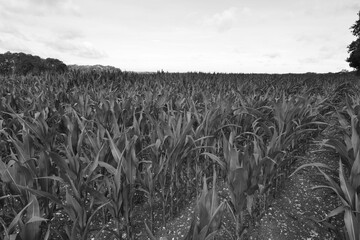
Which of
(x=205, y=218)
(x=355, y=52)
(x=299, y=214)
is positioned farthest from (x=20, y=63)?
(x=355, y=52)

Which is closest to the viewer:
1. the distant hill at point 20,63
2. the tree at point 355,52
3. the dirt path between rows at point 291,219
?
the dirt path between rows at point 291,219

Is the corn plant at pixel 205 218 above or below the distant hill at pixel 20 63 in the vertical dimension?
below

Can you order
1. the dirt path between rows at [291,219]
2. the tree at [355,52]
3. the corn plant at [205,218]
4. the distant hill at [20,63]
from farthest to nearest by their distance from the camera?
1. the tree at [355,52]
2. the distant hill at [20,63]
3. the dirt path between rows at [291,219]
4. the corn plant at [205,218]

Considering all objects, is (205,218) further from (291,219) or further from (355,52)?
(355,52)

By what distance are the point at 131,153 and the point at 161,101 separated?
7.92 feet

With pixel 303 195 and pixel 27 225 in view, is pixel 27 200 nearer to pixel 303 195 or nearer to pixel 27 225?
pixel 27 225

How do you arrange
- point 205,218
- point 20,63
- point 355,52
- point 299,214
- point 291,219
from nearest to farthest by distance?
point 205,218, point 291,219, point 299,214, point 20,63, point 355,52

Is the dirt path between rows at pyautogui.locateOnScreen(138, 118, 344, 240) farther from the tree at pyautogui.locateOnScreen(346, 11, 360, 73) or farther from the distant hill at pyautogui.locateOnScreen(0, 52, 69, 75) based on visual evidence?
the tree at pyautogui.locateOnScreen(346, 11, 360, 73)

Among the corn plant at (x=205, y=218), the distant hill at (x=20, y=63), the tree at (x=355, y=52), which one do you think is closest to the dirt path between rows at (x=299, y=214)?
the corn plant at (x=205, y=218)

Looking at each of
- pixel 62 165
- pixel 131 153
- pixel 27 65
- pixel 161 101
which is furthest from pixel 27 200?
pixel 27 65

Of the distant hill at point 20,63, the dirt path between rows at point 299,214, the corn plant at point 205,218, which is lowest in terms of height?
the dirt path between rows at point 299,214

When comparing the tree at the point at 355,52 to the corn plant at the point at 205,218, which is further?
the tree at the point at 355,52

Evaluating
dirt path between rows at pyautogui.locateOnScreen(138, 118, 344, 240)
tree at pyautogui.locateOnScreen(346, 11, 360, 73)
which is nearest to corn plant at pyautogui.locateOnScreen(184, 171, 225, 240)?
dirt path between rows at pyautogui.locateOnScreen(138, 118, 344, 240)

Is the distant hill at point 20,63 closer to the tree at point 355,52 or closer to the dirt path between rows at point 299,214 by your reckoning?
the dirt path between rows at point 299,214
